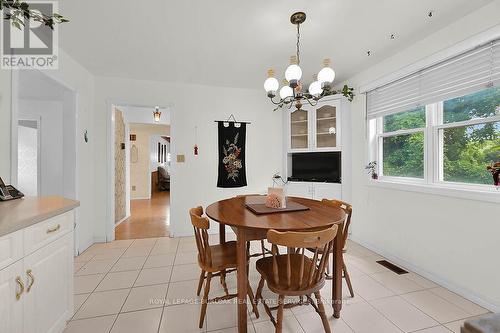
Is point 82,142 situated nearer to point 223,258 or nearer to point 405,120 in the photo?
point 223,258

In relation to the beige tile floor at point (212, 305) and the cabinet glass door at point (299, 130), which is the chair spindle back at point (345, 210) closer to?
the beige tile floor at point (212, 305)

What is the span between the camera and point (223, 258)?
5.84ft

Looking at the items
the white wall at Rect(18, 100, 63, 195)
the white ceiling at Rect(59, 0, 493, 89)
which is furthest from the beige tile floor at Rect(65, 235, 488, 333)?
the white ceiling at Rect(59, 0, 493, 89)

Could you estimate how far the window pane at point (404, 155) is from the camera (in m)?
2.60

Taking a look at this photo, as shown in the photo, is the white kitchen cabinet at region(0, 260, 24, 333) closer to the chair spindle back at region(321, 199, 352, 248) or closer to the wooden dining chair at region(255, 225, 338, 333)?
the wooden dining chair at region(255, 225, 338, 333)

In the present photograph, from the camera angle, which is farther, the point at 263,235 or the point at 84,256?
the point at 84,256

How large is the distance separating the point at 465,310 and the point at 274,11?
3021 mm

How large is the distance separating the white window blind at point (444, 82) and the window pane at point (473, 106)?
0.14 meters

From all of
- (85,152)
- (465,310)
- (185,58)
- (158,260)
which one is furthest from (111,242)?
(465,310)

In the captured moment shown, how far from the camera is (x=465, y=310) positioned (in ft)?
6.09

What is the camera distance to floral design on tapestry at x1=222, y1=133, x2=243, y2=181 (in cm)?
387

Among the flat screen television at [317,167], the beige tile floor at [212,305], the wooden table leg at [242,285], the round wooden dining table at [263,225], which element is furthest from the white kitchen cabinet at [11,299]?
the flat screen television at [317,167]

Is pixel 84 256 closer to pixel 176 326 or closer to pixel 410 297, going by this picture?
pixel 176 326

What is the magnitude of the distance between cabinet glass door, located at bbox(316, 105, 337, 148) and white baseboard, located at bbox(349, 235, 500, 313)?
1.63m
